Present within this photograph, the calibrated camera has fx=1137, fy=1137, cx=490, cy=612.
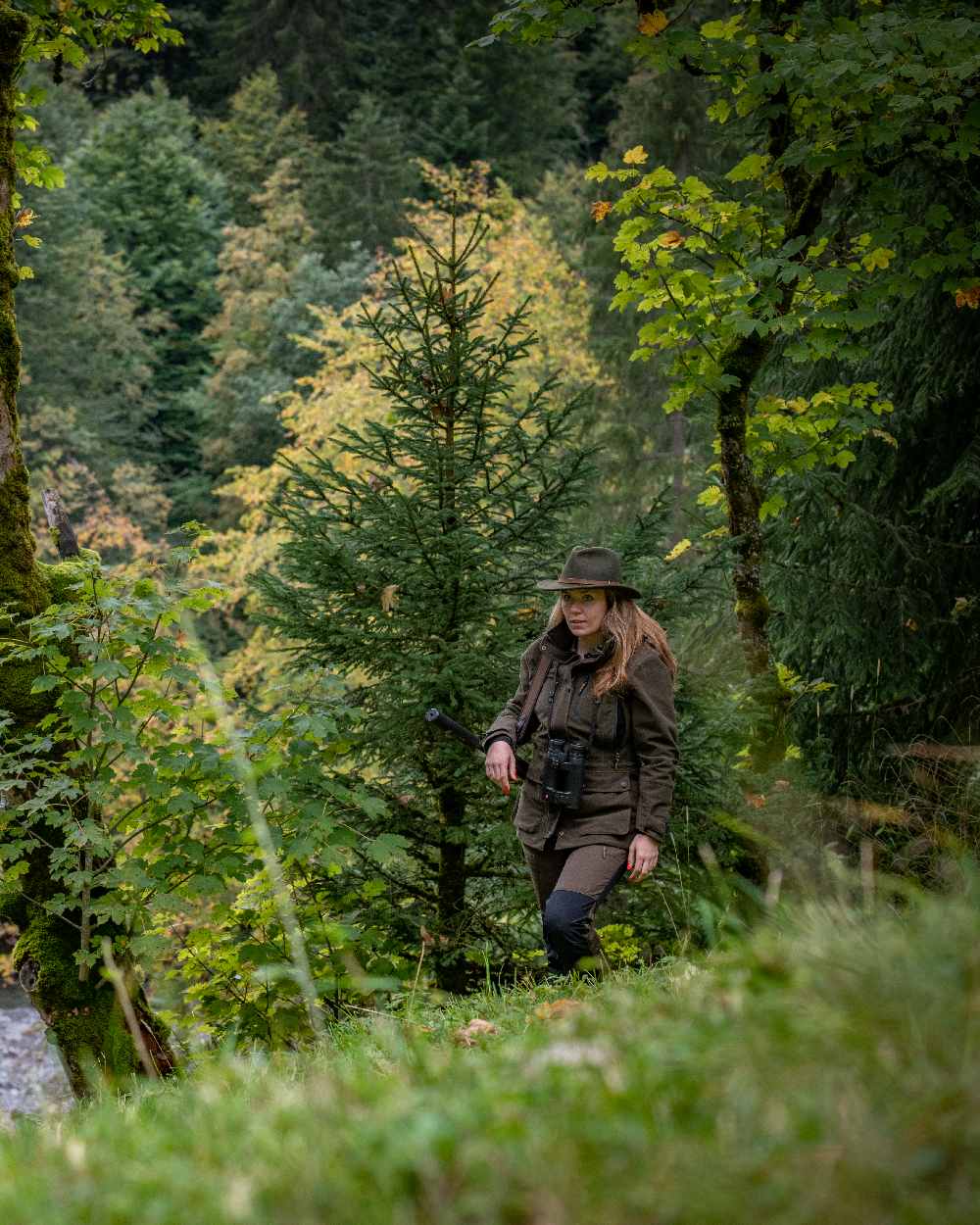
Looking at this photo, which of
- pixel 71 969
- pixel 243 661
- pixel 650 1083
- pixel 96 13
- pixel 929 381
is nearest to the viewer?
pixel 650 1083

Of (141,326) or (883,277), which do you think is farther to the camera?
(141,326)

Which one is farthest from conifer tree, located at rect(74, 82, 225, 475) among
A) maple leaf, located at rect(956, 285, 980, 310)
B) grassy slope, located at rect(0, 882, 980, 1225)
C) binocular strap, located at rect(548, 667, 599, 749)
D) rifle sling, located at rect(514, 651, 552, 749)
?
grassy slope, located at rect(0, 882, 980, 1225)

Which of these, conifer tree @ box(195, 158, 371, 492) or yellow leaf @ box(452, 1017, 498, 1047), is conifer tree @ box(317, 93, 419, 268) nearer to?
conifer tree @ box(195, 158, 371, 492)

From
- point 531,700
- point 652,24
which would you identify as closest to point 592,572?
point 531,700

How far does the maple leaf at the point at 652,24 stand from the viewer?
21.5 feet

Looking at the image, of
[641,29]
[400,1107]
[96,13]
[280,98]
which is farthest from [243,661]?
[280,98]

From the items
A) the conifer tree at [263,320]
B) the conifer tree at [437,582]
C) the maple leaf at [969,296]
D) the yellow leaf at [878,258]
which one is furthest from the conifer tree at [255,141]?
the maple leaf at [969,296]

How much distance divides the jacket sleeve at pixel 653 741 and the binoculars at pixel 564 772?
0.24 m

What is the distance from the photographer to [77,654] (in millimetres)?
6105

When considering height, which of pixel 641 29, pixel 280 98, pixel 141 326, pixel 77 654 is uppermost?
pixel 280 98

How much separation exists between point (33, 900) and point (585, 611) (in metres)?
3.20

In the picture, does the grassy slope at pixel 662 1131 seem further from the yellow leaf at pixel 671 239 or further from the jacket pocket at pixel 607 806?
the yellow leaf at pixel 671 239

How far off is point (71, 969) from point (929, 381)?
679cm

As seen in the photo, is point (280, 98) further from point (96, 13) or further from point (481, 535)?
point (481, 535)
